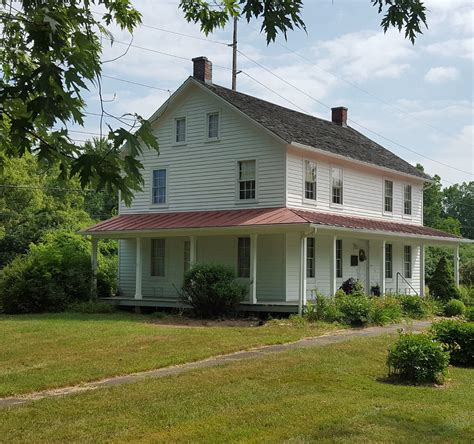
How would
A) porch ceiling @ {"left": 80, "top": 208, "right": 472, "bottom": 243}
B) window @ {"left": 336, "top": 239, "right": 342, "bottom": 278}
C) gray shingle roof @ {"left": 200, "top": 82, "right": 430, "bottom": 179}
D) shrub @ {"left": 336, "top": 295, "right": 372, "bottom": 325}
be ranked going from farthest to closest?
window @ {"left": 336, "top": 239, "right": 342, "bottom": 278}
gray shingle roof @ {"left": 200, "top": 82, "right": 430, "bottom": 179}
porch ceiling @ {"left": 80, "top": 208, "right": 472, "bottom": 243}
shrub @ {"left": 336, "top": 295, "right": 372, "bottom": 325}

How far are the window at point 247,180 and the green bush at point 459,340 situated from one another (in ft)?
39.8

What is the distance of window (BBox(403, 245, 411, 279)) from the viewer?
30516 millimetres

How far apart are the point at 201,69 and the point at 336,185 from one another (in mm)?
7287

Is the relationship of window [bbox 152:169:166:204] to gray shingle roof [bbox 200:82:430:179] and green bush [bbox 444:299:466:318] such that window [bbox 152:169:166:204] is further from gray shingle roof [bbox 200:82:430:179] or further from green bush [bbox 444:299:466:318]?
green bush [bbox 444:299:466:318]

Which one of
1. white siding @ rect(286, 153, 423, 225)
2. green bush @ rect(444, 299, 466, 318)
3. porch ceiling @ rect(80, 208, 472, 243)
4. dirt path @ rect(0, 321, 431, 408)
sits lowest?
dirt path @ rect(0, 321, 431, 408)

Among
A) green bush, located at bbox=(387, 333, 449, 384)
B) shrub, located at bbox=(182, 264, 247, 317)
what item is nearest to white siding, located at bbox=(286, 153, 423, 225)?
shrub, located at bbox=(182, 264, 247, 317)

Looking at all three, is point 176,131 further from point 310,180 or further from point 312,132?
point 310,180

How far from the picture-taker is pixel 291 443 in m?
6.70

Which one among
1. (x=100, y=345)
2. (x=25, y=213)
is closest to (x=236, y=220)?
(x=100, y=345)

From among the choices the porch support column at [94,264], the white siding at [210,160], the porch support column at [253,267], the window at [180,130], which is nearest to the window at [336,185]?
the white siding at [210,160]

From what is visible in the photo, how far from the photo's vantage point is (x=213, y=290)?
68.1ft

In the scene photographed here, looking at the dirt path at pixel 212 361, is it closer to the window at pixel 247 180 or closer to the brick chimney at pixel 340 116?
the window at pixel 247 180

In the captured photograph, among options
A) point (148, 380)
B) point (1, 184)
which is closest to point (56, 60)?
point (148, 380)

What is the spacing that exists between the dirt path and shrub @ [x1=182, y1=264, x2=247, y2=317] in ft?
14.3
